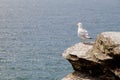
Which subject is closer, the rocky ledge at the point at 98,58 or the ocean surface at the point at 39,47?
the rocky ledge at the point at 98,58

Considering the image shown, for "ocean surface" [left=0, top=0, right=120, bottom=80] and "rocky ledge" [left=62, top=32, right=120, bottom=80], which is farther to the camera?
"ocean surface" [left=0, top=0, right=120, bottom=80]

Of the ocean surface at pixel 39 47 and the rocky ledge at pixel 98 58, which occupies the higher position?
the rocky ledge at pixel 98 58

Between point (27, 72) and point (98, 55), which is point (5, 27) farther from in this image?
point (98, 55)

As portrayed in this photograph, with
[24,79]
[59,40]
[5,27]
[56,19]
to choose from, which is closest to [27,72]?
[24,79]

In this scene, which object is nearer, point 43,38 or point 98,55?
point 98,55

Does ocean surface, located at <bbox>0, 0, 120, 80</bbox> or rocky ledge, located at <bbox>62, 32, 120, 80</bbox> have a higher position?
rocky ledge, located at <bbox>62, 32, 120, 80</bbox>

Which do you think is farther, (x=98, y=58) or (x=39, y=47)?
(x=39, y=47)

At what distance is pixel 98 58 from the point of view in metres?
22.6

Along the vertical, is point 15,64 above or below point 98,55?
below

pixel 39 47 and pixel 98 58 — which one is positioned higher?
pixel 98 58

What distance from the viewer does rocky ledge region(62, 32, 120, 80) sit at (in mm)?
21831

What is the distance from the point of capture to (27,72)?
188 feet

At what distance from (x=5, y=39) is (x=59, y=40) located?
43.8 feet

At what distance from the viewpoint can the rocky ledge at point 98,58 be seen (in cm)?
2183
